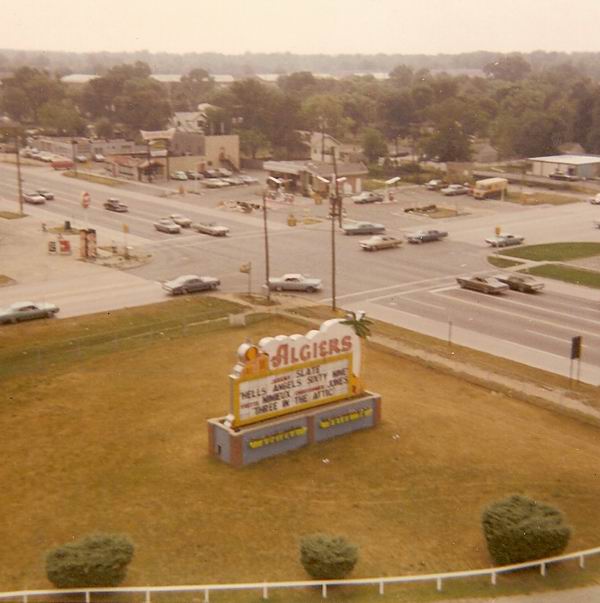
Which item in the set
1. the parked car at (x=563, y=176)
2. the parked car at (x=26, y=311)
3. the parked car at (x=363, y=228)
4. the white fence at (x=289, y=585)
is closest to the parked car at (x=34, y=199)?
the parked car at (x=363, y=228)

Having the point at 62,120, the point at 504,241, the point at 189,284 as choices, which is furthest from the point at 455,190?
the point at 62,120

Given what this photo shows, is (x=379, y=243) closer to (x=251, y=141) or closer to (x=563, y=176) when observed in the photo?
(x=563, y=176)

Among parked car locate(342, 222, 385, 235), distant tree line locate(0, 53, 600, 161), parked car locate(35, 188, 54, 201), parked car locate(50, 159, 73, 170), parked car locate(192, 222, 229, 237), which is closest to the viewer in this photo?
parked car locate(192, 222, 229, 237)

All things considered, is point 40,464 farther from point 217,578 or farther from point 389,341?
point 389,341

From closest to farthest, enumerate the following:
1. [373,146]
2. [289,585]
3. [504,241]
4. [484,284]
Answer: [289,585] → [484,284] → [504,241] → [373,146]

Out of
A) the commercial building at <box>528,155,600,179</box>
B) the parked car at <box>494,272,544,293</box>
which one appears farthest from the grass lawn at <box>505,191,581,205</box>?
the parked car at <box>494,272,544,293</box>

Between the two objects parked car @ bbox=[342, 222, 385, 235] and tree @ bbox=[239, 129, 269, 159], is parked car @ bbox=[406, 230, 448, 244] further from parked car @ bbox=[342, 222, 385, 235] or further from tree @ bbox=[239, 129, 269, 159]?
tree @ bbox=[239, 129, 269, 159]

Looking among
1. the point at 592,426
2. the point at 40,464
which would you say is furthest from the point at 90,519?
the point at 592,426
